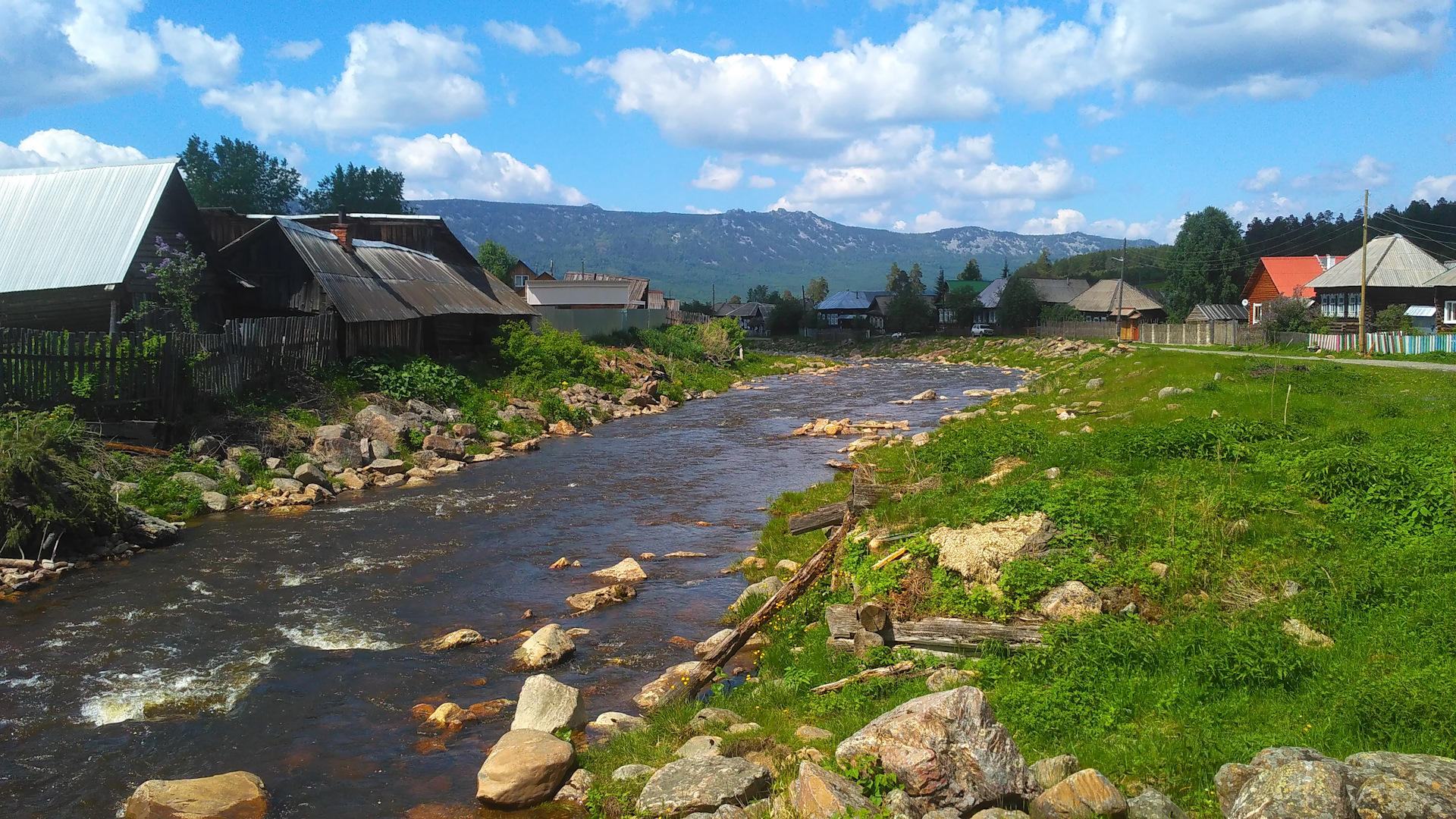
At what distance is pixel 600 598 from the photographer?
536 inches

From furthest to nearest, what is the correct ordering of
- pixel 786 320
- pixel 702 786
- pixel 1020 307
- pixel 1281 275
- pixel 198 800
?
pixel 786 320, pixel 1020 307, pixel 1281 275, pixel 198 800, pixel 702 786

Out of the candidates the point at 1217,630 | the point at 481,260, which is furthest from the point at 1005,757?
the point at 481,260

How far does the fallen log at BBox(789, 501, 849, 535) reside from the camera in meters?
14.2

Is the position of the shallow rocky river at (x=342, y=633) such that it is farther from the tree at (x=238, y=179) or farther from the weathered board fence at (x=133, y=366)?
the tree at (x=238, y=179)

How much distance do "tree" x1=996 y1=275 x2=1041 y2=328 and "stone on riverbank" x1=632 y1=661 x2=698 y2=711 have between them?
84438mm

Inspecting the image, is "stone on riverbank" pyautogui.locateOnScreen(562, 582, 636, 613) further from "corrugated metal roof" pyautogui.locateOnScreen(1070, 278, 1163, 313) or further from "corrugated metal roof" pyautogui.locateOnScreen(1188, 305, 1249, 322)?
"corrugated metal roof" pyautogui.locateOnScreen(1070, 278, 1163, 313)

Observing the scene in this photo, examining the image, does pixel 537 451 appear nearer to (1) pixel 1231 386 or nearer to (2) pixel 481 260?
(1) pixel 1231 386

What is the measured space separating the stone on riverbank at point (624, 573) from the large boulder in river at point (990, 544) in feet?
17.1

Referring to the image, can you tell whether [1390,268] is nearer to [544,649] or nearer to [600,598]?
[600,598]

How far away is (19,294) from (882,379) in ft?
141

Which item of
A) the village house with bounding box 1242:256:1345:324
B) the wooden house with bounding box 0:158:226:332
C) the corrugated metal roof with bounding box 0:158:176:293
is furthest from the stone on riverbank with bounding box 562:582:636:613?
the village house with bounding box 1242:256:1345:324

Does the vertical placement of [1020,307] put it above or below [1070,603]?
above

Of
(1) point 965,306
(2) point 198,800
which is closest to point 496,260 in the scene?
(1) point 965,306

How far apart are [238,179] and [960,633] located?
87425mm
